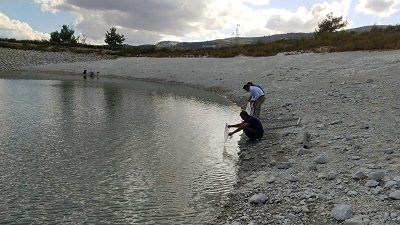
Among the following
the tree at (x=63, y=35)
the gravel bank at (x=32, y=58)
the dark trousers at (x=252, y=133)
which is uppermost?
the tree at (x=63, y=35)

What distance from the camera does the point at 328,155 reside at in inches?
417

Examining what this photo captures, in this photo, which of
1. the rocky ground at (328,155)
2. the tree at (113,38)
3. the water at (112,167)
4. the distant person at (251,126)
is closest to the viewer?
the rocky ground at (328,155)

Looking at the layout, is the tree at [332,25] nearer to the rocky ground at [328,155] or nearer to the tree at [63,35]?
the rocky ground at [328,155]

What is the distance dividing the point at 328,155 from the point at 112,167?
264 inches

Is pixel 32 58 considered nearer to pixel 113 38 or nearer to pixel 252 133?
Result: pixel 113 38

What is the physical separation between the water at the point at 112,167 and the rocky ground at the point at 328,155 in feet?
3.44

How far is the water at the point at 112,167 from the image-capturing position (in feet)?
26.9

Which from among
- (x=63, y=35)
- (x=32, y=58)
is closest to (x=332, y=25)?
(x=32, y=58)

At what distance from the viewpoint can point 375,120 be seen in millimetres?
13492

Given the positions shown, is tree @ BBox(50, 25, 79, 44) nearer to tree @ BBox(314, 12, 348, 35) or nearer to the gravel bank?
the gravel bank

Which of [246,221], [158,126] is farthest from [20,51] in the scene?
[246,221]

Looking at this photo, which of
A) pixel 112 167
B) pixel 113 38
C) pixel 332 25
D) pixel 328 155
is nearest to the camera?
pixel 328 155

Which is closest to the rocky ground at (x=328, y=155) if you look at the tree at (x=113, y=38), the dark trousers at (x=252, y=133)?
the dark trousers at (x=252, y=133)

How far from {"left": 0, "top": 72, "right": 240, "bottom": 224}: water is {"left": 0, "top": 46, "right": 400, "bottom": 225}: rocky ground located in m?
1.05
